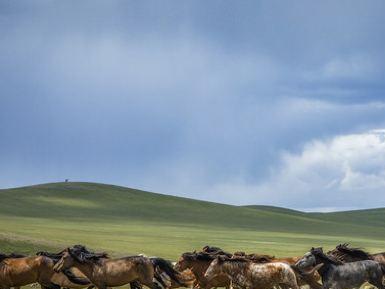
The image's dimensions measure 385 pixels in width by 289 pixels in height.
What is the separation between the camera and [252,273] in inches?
659

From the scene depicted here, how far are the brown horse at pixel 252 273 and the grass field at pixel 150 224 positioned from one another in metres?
13.0

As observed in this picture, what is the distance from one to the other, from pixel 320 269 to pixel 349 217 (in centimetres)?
9704

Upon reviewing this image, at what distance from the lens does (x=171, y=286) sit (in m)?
17.6

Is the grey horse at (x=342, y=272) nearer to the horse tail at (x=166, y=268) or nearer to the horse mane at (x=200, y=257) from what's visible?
the horse mane at (x=200, y=257)

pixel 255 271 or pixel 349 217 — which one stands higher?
pixel 349 217

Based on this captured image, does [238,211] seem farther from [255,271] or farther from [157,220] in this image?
[255,271]

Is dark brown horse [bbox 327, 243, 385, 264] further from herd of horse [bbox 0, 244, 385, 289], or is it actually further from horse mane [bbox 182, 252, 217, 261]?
horse mane [bbox 182, 252, 217, 261]

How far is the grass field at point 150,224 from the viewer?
144 feet

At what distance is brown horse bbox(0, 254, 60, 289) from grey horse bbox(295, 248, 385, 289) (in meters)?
5.53

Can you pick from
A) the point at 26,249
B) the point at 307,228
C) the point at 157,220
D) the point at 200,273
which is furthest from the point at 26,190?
the point at 200,273

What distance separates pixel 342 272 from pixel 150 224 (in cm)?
4872

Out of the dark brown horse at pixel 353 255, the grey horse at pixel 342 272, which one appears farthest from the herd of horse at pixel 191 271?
the dark brown horse at pixel 353 255

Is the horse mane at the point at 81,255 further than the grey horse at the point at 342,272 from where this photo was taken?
No

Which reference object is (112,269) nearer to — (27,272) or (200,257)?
(27,272)
